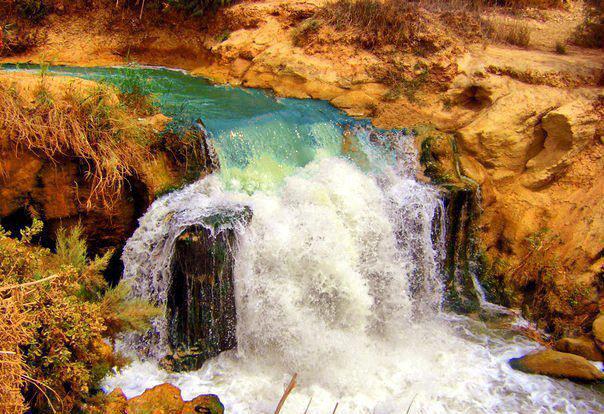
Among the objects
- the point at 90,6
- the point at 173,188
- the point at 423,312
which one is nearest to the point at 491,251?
the point at 423,312

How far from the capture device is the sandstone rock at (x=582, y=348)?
5.42 meters

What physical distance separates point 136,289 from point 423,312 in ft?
10.7

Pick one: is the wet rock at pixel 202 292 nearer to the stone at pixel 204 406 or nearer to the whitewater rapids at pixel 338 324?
the whitewater rapids at pixel 338 324

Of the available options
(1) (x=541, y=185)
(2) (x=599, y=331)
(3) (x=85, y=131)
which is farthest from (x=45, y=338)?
(1) (x=541, y=185)

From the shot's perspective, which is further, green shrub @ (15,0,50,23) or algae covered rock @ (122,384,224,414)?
green shrub @ (15,0,50,23)

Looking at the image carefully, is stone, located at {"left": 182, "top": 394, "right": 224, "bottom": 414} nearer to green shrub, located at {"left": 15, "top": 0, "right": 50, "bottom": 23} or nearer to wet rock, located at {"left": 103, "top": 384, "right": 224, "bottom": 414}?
wet rock, located at {"left": 103, "top": 384, "right": 224, "bottom": 414}

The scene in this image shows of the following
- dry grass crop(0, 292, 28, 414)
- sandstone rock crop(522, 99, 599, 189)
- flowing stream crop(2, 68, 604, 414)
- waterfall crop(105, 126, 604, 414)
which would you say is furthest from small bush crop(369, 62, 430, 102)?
dry grass crop(0, 292, 28, 414)

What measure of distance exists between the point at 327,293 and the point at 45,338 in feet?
8.83

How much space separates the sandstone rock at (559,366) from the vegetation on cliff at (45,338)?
4082 mm

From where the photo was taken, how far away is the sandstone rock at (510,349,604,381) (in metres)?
5.04

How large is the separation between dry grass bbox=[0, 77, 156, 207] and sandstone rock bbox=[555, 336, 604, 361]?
16.3ft

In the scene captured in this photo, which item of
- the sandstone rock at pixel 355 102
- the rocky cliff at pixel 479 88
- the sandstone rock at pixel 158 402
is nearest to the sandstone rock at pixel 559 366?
the rocky cliff at pixel 479 88

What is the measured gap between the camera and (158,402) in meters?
3.86

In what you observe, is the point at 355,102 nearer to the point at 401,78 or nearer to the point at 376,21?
the point at 401,78
